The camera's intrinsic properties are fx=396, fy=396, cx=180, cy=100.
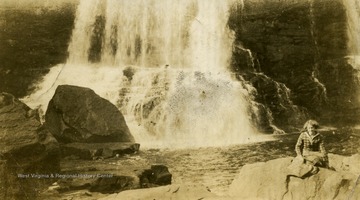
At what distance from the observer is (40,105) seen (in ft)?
18.1

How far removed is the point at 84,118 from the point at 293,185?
292 centimetres

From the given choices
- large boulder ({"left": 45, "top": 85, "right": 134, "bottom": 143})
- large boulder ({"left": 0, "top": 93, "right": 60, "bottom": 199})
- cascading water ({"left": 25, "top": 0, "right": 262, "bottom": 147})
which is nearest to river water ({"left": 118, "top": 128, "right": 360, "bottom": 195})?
cascading water ({"left": 25, "top": 0, "right": 262, "bottom": 147})

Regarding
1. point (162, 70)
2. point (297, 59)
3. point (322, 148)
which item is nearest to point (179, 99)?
point (162, 70)

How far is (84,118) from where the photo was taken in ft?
18.1

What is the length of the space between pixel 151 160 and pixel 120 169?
0.42m

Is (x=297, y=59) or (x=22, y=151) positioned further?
(x=297, y=59)

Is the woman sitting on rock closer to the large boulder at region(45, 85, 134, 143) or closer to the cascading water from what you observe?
the cascading water

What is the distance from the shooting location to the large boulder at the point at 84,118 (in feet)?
17.9

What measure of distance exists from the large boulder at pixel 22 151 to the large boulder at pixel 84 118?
25 centimetres

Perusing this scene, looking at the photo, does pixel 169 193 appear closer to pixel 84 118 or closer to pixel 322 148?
pixel 84 118

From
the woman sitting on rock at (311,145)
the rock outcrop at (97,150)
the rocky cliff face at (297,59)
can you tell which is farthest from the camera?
the rocky cliff face at (297,59)

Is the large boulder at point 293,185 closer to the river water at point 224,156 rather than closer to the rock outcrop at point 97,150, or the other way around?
the river water at point 224,156

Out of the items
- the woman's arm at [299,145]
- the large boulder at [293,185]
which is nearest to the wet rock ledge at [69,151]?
the large boulder at [293,185]

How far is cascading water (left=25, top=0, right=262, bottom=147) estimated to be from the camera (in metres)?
5.44
